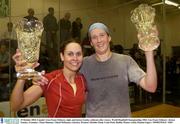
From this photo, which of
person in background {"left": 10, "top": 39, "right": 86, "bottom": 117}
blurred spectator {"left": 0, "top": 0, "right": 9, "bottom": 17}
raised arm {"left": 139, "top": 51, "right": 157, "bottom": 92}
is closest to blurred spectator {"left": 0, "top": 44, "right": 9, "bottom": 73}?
blurred spectator {"left": 0, "top": 0, "right": 9, "bottom": 17}

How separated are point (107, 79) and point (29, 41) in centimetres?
26

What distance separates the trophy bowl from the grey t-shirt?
0.63ft

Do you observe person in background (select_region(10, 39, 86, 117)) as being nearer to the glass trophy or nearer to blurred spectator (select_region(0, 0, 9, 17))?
the glass trophy

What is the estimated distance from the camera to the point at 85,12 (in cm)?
293

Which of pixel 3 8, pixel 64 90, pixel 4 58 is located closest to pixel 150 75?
pixel 64 90

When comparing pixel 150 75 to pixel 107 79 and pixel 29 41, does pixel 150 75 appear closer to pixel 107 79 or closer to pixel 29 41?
pixel 107 79

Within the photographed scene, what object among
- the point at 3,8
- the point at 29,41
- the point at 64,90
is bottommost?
the point at 64,90

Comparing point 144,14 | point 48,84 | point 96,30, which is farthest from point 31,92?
point 144,14

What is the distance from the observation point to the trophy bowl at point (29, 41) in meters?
0.90

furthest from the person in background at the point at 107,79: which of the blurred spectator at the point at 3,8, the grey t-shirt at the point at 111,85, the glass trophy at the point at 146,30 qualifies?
the blurred spectator at the point at 3,8

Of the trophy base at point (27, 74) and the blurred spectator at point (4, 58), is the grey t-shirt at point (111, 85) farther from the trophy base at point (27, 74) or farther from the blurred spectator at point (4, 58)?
the blurred spectator at point (4, 58)

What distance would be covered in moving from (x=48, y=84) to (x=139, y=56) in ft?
1.33

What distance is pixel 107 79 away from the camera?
3.35 feet

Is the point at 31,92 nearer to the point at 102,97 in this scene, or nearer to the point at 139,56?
the point at 102,97
